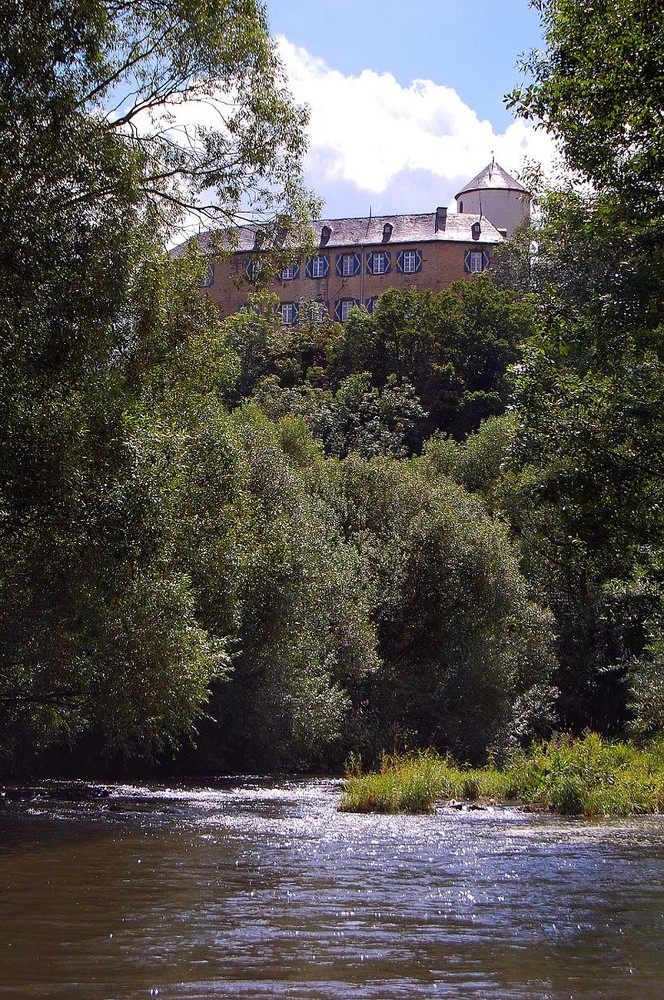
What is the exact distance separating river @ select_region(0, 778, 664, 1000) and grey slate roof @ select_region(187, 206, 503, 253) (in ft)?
320

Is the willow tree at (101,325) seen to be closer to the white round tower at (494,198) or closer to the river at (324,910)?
the river at (324,910)

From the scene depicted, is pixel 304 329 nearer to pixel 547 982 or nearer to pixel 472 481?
pixel 472 481

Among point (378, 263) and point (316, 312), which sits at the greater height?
point (378, 263)

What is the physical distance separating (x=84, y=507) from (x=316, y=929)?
35.0ft

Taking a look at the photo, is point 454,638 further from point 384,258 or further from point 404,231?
point 404,231

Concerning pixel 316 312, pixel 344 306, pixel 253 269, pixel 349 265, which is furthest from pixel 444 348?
pixel 253 269

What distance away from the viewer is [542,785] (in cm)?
2478

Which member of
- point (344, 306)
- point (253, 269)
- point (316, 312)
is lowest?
point (253, 269)

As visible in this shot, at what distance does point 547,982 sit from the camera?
24.8 feet

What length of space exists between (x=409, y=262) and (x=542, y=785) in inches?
3620

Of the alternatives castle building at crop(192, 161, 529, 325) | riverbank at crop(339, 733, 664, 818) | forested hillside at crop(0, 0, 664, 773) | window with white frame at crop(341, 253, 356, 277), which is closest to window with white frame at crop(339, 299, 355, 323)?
castle building at crop(192, 161, 529, 325)

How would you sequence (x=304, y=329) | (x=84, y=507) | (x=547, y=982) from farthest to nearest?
(x=304, y=329), (x=84, y=507), (x=547, y=982)

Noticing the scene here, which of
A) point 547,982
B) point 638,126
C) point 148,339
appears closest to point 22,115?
point 148,339

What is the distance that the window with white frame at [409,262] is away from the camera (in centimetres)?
11175
